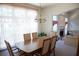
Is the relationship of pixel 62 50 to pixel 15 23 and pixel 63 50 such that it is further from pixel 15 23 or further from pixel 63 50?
pixel 15 23

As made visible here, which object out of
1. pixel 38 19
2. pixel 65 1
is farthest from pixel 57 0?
pixel 38 19

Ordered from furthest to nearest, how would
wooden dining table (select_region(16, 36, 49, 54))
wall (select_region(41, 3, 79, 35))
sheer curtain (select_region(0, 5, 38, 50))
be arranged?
wooden dining table (select_region(16, 36, 49, 54))
wall (select_region(41, 3, 79, 35))
sheer curtain (select_region(0, 5, 38, 50))

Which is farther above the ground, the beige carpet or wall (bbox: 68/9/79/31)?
wall (bbox: 68/9/79/31)

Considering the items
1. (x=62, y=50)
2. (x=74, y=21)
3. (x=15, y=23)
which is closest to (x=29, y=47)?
(x=15, y=23)

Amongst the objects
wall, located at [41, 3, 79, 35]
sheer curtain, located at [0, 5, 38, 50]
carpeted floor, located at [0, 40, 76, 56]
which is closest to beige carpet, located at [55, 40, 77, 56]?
carpeted floor, located at [0, 40, 76, 56]

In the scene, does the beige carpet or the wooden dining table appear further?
the wooden dining table

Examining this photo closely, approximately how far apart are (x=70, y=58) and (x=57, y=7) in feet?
3.90

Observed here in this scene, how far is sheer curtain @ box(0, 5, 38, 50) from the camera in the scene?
6.49ft

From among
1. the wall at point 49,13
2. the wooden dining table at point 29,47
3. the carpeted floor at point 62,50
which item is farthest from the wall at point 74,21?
the wooden dining table at point 29,47

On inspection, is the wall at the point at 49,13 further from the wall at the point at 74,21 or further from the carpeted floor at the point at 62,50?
the carpeted floor at the point at 62,50

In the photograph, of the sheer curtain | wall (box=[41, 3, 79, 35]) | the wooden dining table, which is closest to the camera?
the sheer curtain

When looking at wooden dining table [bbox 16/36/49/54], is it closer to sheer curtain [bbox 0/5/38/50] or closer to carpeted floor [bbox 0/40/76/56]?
sheer curtain [bbox 0/5/38/50]

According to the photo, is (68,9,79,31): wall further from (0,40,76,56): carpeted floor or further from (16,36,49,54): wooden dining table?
(16,36,49,54): wooden dining table

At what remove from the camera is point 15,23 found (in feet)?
6.86
